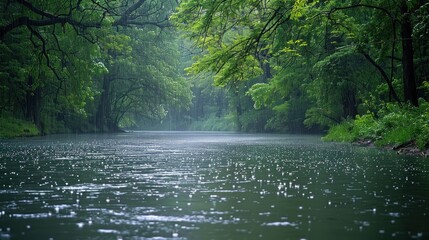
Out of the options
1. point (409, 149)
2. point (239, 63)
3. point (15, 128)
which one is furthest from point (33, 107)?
point (409, 149)

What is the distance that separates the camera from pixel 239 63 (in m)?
15.9

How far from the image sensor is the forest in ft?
53.4

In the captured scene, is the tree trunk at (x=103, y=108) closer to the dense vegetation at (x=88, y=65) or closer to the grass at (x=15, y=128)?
the dense vegetation at (x=88, y=65)

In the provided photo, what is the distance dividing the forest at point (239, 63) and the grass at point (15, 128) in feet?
0.40

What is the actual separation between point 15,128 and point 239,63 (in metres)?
20.7

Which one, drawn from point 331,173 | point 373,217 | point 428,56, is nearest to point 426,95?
point 428,56

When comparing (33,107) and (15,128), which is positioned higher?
(33,107)

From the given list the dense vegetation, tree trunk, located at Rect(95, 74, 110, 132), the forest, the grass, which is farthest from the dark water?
tree trunk, located at Rect(95, 74, 110, 132)

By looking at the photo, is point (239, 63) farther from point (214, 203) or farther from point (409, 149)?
point (214, 203)

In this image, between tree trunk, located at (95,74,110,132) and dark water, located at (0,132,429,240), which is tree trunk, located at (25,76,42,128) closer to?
tree trunk, located at (95,74,110,132)

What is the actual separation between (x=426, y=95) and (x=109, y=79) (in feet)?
119

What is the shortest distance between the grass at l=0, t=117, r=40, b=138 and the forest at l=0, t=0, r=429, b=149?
121 mm

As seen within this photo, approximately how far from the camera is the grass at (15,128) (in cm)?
3042

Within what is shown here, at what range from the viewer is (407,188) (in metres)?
7.48
